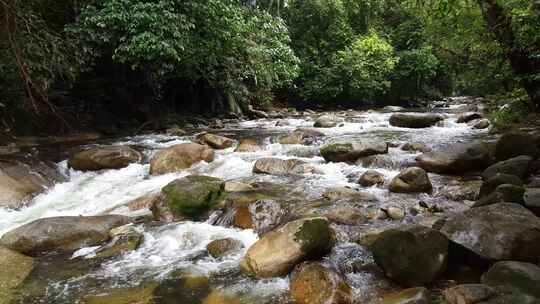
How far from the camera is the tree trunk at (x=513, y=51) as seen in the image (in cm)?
572

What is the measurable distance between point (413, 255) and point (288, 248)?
1.13 m

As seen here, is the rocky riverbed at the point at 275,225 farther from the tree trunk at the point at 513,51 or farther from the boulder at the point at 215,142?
the tree trunk at the point at 513,51

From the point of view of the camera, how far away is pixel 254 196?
5797 millimetres

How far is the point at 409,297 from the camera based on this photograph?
3100 millimetres

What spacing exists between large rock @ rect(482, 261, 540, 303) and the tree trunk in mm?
3614

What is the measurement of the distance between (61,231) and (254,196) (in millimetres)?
2509

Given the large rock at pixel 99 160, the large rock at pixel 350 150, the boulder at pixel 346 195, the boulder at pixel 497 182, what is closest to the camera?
the boulder at pixel 497 182

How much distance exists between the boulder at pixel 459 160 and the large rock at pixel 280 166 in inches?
81.4

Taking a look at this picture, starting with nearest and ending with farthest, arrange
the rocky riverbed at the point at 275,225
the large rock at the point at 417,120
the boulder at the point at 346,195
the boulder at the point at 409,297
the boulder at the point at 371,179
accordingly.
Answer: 1. the boulder at the point at 409,297
2. the rocky riverbed at the point at 275,225
3. the boulder at the point at 346,195
4. the boulder at the point at 371,179
5. the large rock at the point at 417,120

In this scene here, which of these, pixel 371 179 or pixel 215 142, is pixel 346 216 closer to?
pixel 371 179

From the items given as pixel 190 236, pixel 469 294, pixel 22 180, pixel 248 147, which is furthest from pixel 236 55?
pixel 469 294

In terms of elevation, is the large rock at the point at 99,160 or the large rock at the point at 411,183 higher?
the large rock at the point at 99,160

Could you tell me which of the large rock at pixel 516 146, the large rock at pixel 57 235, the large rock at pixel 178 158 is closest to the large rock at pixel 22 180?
the large rock at pixel 57 235

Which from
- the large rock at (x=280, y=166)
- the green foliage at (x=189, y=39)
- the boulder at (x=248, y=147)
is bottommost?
the large rock at (x=280, y=166)
